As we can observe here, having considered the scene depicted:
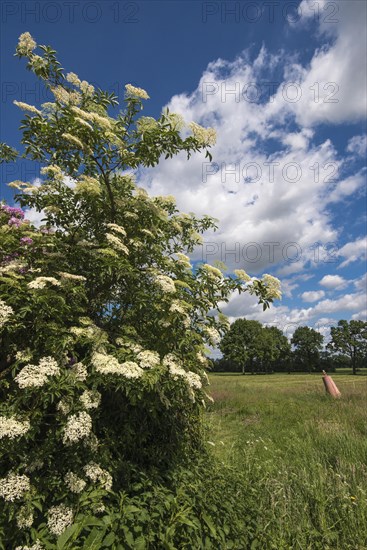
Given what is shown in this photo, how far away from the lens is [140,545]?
2971 mm

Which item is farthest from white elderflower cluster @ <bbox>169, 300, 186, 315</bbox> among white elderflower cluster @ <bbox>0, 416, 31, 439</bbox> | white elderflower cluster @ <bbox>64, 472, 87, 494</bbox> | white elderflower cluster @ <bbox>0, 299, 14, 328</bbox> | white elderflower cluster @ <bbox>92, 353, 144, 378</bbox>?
white elderflower cluster @ <bbox>64, 472, 87, 494</bbox>

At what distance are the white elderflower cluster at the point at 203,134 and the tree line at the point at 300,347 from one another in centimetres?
8800

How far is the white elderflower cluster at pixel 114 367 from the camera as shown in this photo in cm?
303

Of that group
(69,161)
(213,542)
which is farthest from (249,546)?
(69,161)

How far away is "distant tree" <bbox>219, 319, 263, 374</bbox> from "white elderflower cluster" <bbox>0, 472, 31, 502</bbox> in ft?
265

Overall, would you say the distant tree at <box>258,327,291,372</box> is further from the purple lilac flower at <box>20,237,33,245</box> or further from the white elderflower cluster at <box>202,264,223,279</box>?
the purple lilac flower at <box>20,237,33,245</box>

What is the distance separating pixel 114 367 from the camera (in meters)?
3.06

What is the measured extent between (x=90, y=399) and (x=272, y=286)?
287 centimetres

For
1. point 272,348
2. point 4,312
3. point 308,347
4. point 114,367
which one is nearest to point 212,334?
point 114,367

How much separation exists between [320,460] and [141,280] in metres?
4.93

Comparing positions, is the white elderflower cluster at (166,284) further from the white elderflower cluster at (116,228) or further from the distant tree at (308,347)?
the distant tree at (308,347)

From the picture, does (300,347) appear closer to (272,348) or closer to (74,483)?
(272,348)

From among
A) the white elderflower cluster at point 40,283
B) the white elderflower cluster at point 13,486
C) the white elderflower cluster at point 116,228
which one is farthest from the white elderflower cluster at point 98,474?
the white elderflower cluster at point 116,228

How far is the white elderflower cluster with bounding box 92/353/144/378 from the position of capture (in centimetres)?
303
